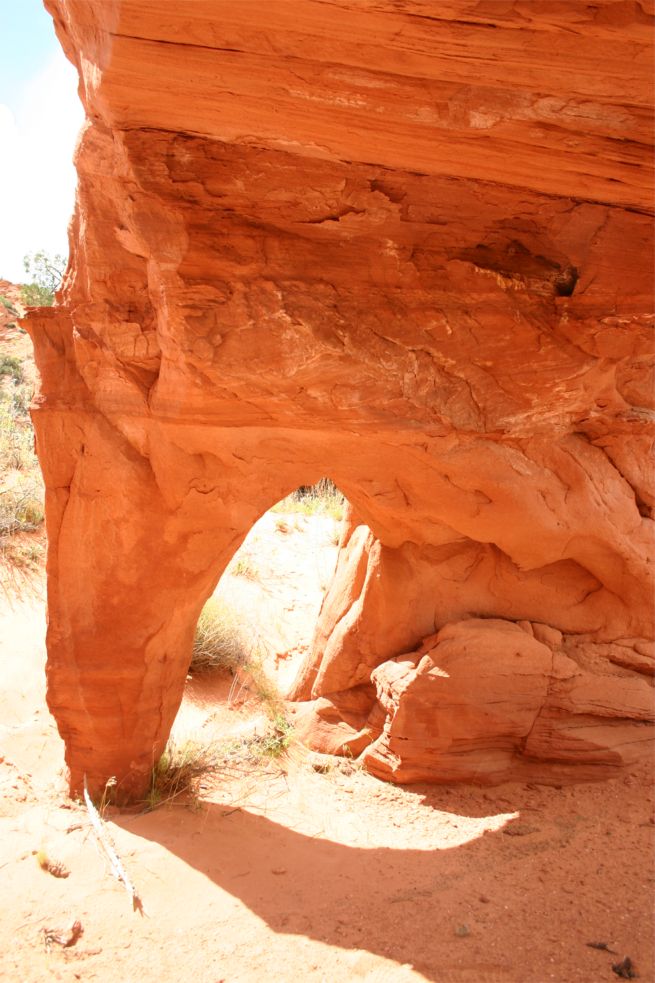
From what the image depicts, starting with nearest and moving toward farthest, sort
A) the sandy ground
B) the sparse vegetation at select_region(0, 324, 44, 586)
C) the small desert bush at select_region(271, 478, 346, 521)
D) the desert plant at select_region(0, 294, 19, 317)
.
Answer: the sandy ground < the sparse vegetation at select_region(0, 324, 44, 586) < the small desert bush at select_region(271, 478, 346, 521) < the desert plant at select_region(0, 294, 19, 317)

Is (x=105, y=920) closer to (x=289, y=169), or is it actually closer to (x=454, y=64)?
(x=289, y=169)

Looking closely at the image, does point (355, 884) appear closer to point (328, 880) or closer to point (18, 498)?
point (328, 880)

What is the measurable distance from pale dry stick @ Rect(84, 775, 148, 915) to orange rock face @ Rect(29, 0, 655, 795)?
29cm

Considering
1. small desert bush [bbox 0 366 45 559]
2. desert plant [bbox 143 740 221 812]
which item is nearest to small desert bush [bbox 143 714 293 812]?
desert plant [bbox 143 740 221 812]

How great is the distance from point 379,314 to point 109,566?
180cm

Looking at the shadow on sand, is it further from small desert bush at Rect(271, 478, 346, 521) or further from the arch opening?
small desert bush at Rect(271, 478, 346, 521)

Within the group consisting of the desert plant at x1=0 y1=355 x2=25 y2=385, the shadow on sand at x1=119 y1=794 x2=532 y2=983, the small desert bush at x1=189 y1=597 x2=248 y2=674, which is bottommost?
the shadow on sand at x1=119 y1=794 x2=532 y2=983

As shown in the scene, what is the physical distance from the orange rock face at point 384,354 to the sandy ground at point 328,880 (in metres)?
0.32

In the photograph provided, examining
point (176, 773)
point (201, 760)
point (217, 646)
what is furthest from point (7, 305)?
point (176, 773)

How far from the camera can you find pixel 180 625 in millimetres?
3857

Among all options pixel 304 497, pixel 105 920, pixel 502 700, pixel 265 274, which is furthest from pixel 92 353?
pixel 304 497

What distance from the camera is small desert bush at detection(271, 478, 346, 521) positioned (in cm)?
974

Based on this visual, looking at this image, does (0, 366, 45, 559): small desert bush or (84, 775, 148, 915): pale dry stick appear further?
(0, 366, 45, 559): small desert bush

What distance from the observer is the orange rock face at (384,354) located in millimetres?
1931
